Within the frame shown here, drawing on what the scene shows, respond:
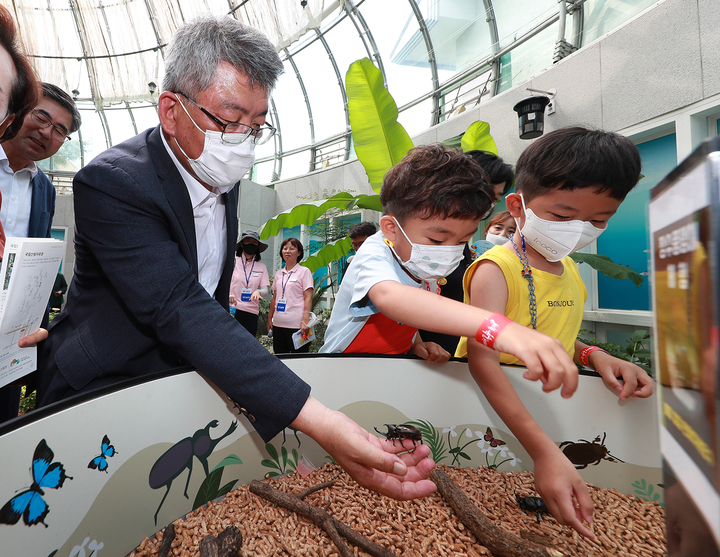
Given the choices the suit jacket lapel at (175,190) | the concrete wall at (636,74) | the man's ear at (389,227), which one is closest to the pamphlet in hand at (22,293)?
the suit jacket lapel at (175,190)

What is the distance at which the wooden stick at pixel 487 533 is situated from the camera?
2.05 feet

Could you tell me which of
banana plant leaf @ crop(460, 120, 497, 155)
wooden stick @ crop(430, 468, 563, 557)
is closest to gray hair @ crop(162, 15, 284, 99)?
wooden stick @ crop(430, 468, 563, 557)

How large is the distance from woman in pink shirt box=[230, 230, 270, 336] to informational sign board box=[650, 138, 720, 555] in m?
3.75

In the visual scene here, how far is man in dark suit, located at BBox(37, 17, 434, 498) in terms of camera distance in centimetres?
63

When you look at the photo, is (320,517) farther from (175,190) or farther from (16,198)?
(16,198)

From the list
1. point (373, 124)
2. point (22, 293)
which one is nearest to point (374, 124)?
point (373, 124)

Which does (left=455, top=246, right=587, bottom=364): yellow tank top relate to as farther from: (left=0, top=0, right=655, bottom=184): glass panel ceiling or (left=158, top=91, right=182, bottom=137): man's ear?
(left=0, top=0, right=655, bottom=184): glass panel ceiling

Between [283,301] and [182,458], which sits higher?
[182,458]

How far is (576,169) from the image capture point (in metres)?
0.85

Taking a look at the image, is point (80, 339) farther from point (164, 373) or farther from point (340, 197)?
point (340, 197)

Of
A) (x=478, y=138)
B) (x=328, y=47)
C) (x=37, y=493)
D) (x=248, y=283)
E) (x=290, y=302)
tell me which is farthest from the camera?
(x=328, y=47)

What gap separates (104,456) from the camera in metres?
0.55

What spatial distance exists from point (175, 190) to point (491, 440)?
843 mm

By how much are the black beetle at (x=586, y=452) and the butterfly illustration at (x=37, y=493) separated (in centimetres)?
87
